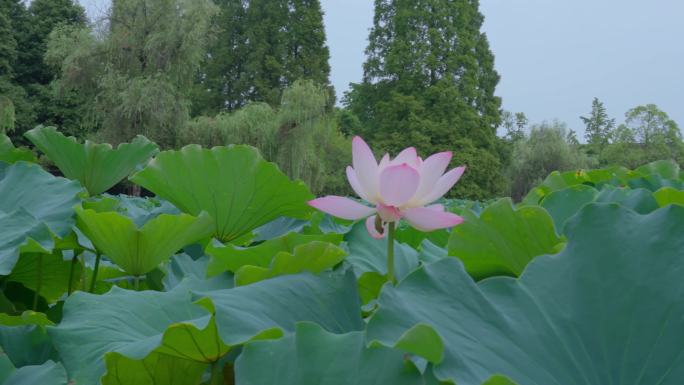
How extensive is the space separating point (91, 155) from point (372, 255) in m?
0.73

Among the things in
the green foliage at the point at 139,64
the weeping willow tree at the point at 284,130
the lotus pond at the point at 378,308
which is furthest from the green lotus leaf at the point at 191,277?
the green foliage at the point at 139,64

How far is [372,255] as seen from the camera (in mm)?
730

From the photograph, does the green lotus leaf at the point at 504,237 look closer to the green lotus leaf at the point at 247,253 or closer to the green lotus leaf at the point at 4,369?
the green lotus leaf at the point at 247,253

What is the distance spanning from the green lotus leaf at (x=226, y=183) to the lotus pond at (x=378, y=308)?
145mm

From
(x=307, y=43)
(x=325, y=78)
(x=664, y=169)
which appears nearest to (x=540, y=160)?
(x=325, y=78)

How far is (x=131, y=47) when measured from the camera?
613 inches

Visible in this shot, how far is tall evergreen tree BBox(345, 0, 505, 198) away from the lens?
76.4 feet

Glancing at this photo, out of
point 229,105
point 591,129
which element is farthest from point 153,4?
point 591,129

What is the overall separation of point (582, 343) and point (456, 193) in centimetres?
2287

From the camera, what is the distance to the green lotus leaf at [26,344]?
0.60 m

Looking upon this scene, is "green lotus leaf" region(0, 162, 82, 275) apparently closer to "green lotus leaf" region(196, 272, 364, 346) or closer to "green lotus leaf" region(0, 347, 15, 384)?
"green lotus leaf" region(0, 347, 15, 384)

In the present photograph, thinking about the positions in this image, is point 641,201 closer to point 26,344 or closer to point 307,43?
point 26,344

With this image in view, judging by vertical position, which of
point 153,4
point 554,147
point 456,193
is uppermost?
point 153,4

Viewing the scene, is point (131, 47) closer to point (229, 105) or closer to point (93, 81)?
A: point (93, 81)
